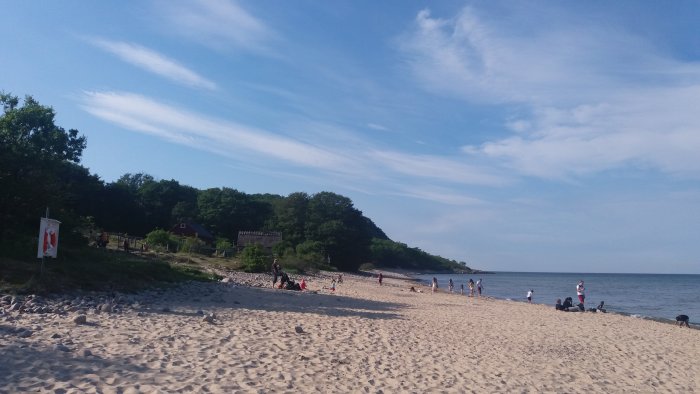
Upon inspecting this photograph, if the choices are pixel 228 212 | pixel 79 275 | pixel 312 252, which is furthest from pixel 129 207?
pixel 79 275

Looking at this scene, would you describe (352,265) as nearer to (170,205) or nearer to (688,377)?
(170,205)

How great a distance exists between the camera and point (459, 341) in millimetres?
13234

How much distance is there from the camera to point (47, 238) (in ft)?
42.7

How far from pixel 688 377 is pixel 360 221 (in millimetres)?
69323

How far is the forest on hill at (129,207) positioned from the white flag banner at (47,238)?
402 cm

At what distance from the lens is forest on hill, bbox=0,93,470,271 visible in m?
18.8

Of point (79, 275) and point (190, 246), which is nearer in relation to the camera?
point (79, 275)

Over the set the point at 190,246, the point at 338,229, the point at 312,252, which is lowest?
the point at 312,252

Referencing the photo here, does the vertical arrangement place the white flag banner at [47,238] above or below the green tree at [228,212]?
below

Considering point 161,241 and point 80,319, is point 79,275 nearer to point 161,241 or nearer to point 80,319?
point 80,319

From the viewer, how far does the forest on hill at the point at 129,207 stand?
61.8 ft

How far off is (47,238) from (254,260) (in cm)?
2213

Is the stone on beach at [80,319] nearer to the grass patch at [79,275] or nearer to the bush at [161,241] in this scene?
the grass patch at [79,275]

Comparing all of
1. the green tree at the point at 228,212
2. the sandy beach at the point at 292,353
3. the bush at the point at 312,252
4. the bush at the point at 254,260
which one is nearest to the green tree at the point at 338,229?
the bush at the point at 312,252
